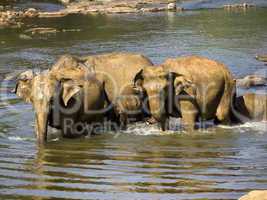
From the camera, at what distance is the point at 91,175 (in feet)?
33.9

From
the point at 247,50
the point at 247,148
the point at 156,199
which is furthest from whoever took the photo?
the point at 247,50

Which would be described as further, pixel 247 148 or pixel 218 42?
pixel 218 42

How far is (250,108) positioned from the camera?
1505 cm

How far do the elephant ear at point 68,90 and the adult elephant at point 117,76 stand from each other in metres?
0.53

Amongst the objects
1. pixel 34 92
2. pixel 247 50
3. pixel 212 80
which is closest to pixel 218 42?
pixel 247 50

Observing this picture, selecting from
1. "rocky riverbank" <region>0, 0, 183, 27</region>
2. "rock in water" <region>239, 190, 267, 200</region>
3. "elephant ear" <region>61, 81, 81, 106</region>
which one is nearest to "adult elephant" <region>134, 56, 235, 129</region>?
"elephant ear" <region>61, 81, 81, 106</region>

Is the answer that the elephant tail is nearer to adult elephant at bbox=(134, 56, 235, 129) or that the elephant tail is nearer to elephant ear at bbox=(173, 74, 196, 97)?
adult elephant at bbox=(134, 56, 235, 129)

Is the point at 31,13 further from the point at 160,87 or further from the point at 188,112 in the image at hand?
the point at 160,87

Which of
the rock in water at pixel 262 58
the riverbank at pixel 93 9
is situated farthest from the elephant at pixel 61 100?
the riverbank at pixel 93 9

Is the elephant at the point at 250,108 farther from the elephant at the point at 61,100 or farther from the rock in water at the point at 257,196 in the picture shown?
the rock in water at the point at 257,196

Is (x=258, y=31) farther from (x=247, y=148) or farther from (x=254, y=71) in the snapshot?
(x=247, y=148)

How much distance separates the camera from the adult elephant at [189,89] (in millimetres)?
13430

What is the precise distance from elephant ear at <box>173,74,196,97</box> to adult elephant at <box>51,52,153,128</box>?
706 mm

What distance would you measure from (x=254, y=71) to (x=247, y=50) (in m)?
6.03
